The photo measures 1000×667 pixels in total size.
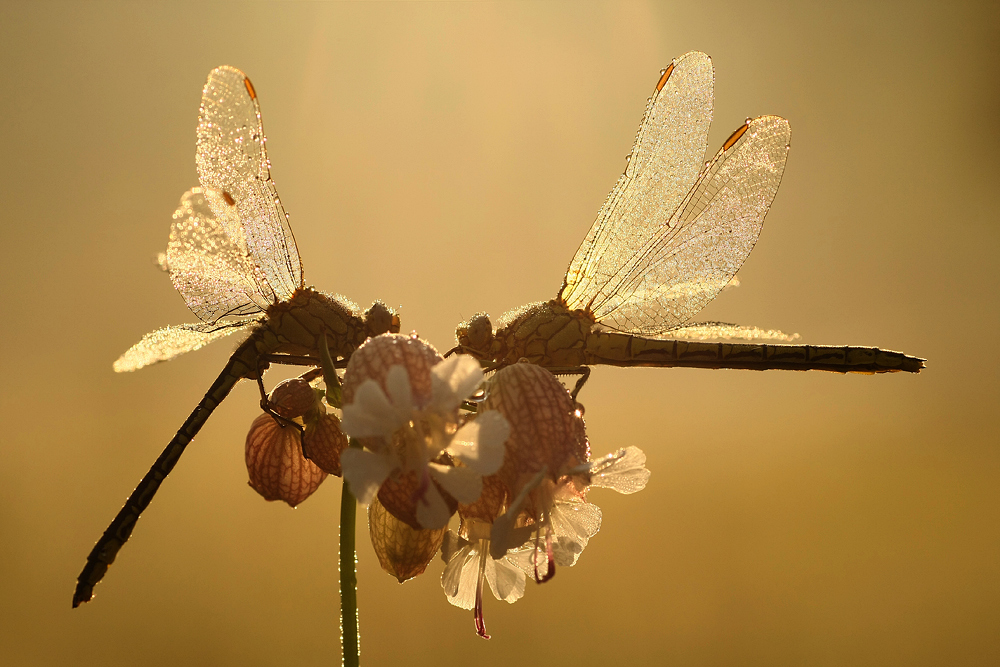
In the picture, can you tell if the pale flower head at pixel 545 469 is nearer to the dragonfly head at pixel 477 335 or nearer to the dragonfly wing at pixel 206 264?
the dragonfly head at pixel 477 335

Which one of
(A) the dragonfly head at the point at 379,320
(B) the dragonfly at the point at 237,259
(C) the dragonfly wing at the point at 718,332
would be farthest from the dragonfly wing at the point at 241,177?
(C) the dragonfly wing at the point at 718,332

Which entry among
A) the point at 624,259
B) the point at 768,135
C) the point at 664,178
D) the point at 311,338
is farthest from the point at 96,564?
the point at 768,135

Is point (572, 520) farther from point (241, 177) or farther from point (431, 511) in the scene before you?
point (241, 177)

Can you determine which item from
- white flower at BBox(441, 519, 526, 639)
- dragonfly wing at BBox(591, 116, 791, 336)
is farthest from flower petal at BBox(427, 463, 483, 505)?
dragonfly wing at BBox(591, 116, 791, 336)

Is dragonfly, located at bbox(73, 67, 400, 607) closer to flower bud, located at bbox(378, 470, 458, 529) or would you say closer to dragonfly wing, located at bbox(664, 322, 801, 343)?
flower bud, located at bbox(378, 470, 458, 529)

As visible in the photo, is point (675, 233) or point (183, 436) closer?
point (183, 436)

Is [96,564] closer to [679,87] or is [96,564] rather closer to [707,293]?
[707,293]

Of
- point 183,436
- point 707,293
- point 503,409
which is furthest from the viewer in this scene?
point 707,293
